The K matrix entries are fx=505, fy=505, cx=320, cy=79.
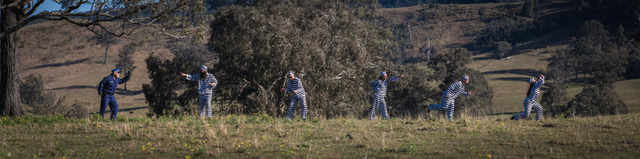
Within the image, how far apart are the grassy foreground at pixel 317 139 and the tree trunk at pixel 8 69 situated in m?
2.06

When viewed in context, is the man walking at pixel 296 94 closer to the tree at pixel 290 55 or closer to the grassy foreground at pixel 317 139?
the grassy foreground at pixel 317 139

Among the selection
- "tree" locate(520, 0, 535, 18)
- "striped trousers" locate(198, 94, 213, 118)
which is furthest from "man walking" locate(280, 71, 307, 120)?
"tree" locate(520, 0, 535, 18)

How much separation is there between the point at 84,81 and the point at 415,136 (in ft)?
302

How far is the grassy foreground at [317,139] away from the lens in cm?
856

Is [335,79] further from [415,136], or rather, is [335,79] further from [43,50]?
[43,50]

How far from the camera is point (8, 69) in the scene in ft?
48.8

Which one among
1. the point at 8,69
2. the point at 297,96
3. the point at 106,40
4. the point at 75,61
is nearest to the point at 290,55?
the point at 297,96

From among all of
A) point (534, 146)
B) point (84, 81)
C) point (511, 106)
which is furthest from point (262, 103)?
point (84, 81)

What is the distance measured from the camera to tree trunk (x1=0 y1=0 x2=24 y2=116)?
583 inches

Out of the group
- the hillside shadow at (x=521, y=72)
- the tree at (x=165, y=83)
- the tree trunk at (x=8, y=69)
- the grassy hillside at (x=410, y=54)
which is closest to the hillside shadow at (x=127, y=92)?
the grassy hillside at (x=410, y=54)

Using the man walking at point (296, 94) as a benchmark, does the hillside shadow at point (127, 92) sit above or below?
below

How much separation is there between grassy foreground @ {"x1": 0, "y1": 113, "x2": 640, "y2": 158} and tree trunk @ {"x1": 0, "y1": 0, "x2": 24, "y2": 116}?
2062 millimetres

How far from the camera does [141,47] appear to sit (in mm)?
111375

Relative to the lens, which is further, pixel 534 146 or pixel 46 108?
pixel 46 108
